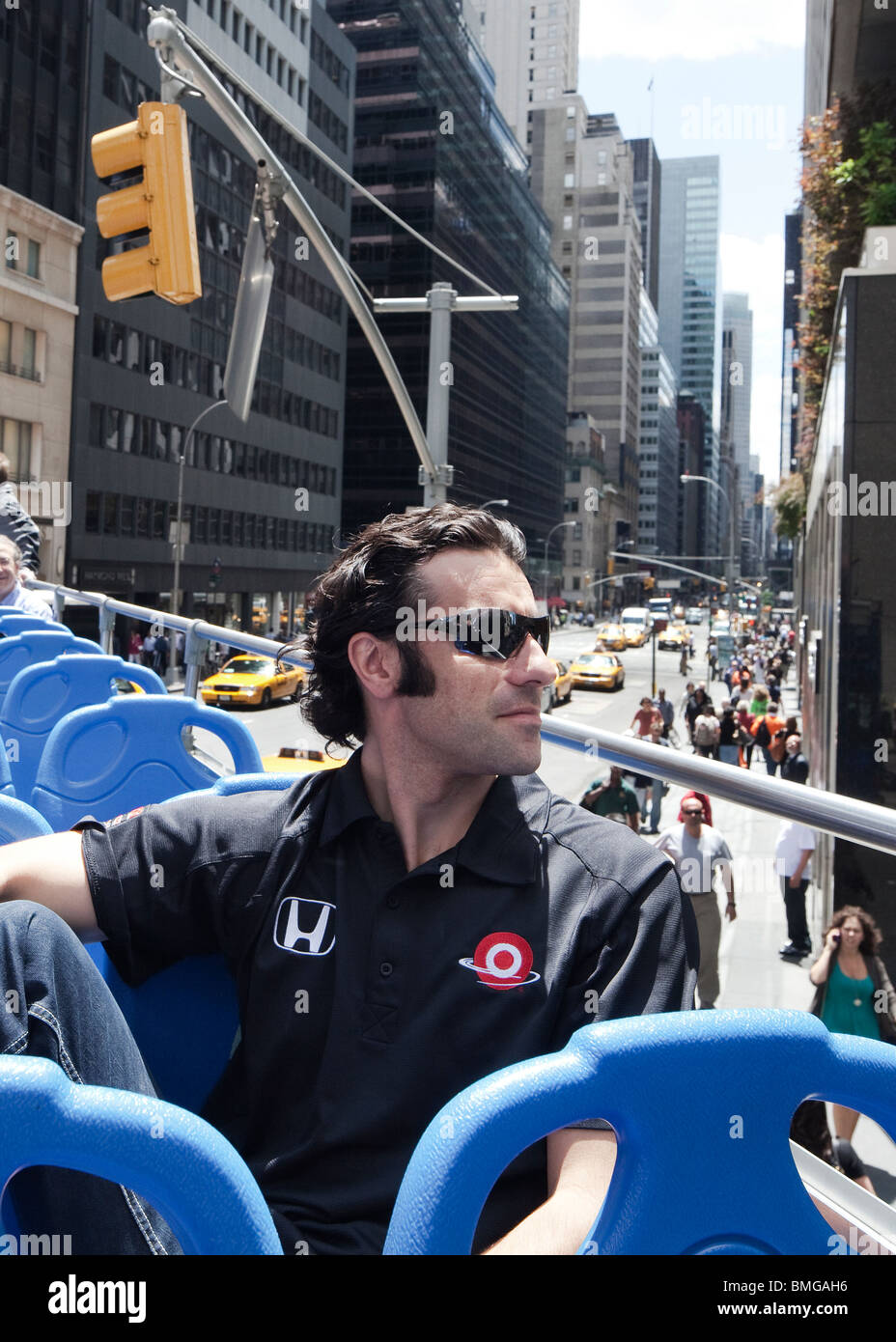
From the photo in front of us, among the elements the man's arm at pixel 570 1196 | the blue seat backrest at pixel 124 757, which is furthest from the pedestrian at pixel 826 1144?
the man's arm at pixel 570 1196

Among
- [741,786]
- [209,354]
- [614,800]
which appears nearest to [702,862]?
[614,800]

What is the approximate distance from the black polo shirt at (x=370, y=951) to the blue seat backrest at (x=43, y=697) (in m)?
2.79

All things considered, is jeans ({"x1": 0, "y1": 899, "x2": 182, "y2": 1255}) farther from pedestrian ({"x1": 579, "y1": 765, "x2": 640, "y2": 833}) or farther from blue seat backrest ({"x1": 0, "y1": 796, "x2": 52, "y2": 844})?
pedestrian ({"x1": 579, "y1": 765, "x2": 640, "y2": 833})

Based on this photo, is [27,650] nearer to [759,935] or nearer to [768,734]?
[759,935]

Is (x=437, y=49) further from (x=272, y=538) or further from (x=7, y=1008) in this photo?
(x=7, y=1008)

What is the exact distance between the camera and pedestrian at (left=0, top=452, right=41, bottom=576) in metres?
7.68

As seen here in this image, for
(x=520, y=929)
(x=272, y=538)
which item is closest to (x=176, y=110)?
(x=520, y=929)

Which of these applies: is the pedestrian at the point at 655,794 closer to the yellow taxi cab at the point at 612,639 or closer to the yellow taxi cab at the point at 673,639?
the yellow taxi cab at the point at 612,639

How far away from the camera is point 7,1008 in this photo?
1466mm

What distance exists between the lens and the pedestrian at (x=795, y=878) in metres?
12.6

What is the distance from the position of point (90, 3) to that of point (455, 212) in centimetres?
5032

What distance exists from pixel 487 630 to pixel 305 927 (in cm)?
65

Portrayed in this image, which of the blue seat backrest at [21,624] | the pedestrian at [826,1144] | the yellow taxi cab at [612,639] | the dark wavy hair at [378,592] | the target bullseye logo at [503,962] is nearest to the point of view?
the target bullseye logo at [503,962]

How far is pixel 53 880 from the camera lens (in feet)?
7.15
